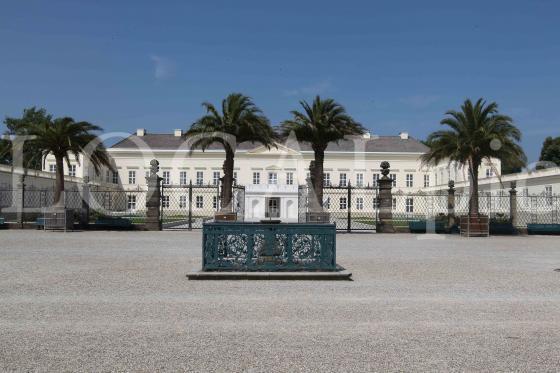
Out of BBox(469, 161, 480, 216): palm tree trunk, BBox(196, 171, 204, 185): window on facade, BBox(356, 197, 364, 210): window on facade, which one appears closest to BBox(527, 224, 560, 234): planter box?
BBox(469, 161, 480, 216): palm tree trunk

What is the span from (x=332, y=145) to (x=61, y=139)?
4596 centimetres

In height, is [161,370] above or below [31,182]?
below

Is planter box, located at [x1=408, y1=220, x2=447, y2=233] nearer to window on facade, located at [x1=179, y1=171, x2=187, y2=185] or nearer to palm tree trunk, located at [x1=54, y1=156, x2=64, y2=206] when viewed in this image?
palm tree trunk, located at [x1=54, y1=156, x2=64, y2=206]

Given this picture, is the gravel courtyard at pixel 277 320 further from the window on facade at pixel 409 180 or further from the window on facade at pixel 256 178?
the window on facade at pixel 409 180

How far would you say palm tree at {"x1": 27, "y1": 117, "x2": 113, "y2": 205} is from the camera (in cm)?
2634

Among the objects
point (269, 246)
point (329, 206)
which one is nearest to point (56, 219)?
point (269, 246)

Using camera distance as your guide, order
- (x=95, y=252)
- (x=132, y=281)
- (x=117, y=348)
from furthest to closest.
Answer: (x=95, y=252) < (x=132, y=281) < (x=117, y=348)

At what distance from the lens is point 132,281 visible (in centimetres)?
941

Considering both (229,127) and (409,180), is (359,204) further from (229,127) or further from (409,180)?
(229,127)

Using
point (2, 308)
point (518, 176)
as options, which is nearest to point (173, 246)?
point (2, 308)

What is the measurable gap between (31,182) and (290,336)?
143ft

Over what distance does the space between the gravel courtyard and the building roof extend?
55.7 meters

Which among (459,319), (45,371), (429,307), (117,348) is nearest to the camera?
(45,371)

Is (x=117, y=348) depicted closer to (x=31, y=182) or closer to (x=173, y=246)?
(x=173, y=246)
